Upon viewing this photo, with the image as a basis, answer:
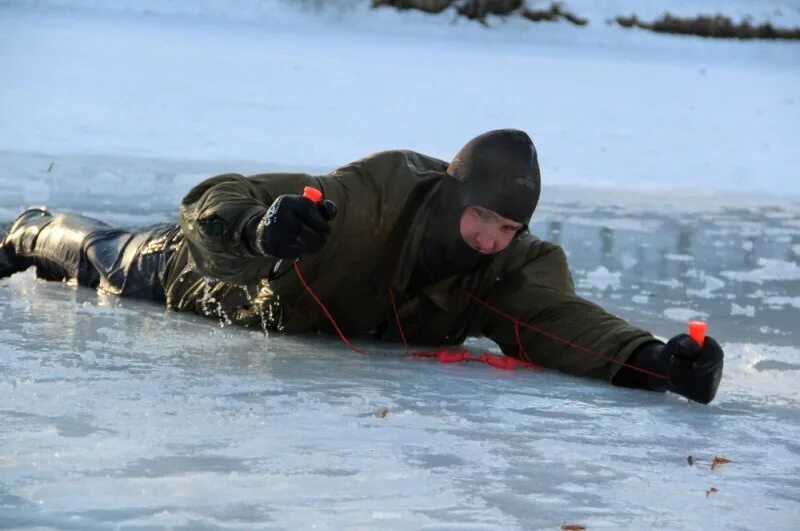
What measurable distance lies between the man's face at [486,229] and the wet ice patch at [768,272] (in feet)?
7.49

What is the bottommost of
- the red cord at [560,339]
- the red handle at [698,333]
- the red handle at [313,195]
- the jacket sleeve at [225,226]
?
the red cord at [560,339]

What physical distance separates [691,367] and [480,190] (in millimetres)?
703

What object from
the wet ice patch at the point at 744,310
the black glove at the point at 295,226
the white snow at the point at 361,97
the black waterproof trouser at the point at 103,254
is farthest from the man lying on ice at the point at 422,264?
the white snow at the point at 361,97

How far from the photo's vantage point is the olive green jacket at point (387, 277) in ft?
12.3

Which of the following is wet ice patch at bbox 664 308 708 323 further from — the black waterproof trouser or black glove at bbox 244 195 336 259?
black glove at bbox 244 195 336 259

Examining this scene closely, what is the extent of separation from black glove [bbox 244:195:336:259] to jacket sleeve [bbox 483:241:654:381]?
87 centimetres

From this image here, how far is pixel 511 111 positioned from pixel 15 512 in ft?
32.1

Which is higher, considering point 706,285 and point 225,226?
point 225,226

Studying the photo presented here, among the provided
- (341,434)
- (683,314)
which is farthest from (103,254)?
(341,434)

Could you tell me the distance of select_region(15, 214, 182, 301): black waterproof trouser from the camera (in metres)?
4.68

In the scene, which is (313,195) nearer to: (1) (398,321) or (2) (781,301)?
(1) (398,321)

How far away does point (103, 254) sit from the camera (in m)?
4.83

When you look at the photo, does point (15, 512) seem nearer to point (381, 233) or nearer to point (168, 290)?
point (381, 233)

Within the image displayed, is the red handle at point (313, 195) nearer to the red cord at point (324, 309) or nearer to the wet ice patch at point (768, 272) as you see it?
the red cord at point (324, 309)
